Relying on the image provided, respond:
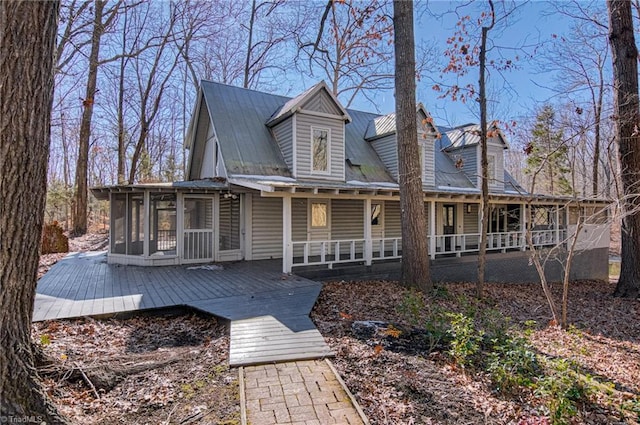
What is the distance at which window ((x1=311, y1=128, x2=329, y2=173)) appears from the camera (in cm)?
1216

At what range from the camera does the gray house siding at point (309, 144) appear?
11.8 meters

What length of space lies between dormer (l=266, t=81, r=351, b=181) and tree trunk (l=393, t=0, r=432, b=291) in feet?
14.0

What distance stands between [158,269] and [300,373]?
303 inches

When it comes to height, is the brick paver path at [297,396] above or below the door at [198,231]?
below

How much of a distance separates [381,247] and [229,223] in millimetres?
5452

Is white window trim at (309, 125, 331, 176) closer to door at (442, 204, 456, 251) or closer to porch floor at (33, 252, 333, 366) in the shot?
porch floor at (33, 252, 333, 366)

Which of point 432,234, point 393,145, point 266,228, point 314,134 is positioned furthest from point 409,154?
point 393,145

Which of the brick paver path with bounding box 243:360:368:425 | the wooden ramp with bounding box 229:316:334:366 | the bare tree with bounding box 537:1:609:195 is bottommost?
the brick paver path with bounding box 243:360:368:425

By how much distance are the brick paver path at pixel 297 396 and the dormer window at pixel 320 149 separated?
895 cm

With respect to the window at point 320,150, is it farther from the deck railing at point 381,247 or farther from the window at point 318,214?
the deck railing at point 381,247

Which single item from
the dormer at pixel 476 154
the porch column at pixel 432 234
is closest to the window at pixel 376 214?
the porch column at pixel 432 234

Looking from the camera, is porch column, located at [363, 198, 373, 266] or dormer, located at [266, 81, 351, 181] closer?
porch column, located at [363, 198, 373, 266]

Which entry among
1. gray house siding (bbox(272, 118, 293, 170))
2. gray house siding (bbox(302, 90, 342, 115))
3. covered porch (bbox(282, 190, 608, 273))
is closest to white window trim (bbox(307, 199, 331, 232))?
covered porch (bbox(282, 190, 608, 273))

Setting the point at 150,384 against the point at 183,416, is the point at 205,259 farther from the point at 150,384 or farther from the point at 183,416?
the point at 183,416
